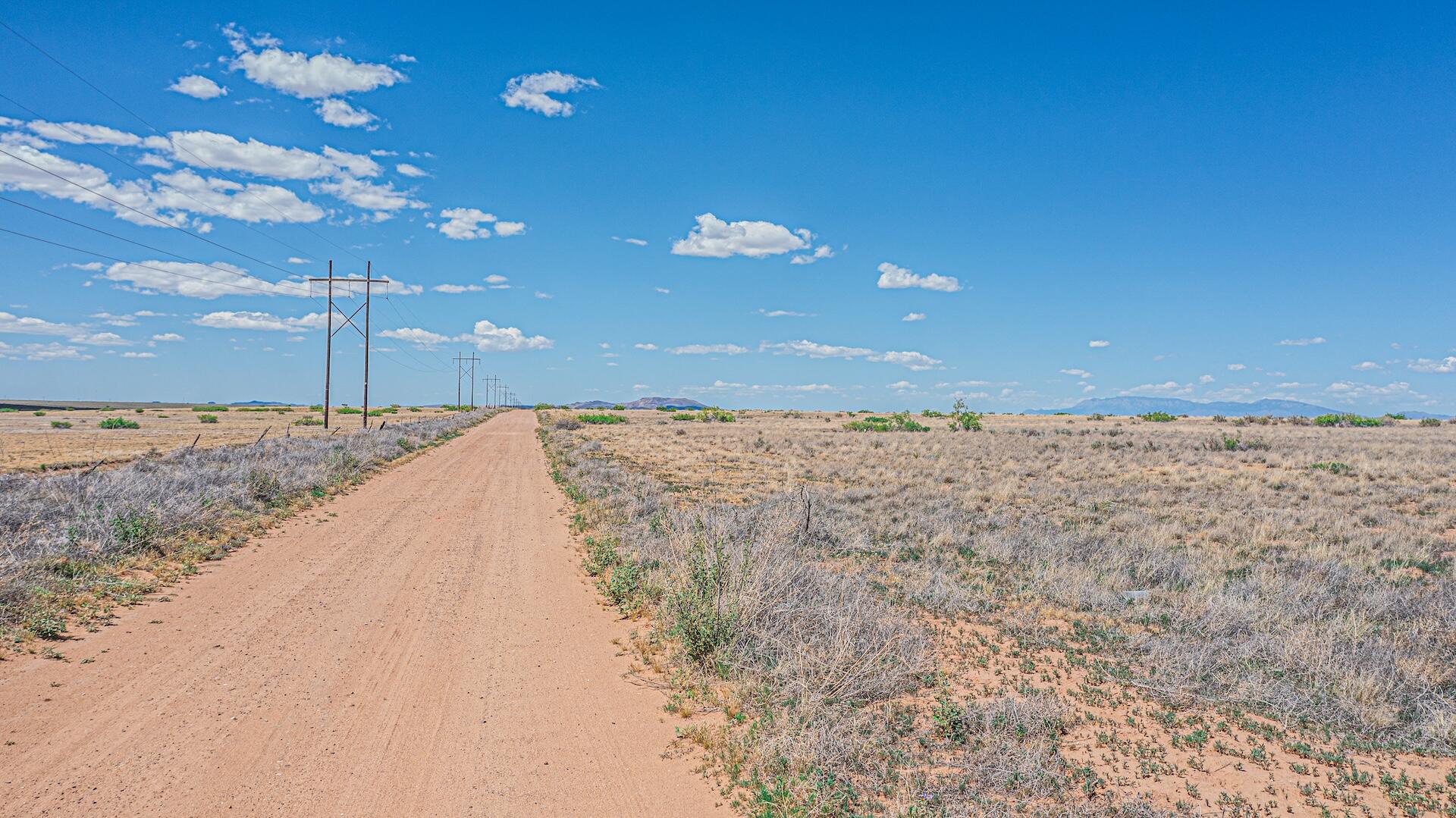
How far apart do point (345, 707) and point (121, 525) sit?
7.09 m

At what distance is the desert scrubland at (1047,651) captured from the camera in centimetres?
515

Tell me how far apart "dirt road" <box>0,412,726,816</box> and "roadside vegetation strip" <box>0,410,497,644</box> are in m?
0.65

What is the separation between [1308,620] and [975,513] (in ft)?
27.5

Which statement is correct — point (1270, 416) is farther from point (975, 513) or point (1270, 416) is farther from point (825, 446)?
point (975, 513)

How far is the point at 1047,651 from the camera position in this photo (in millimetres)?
8227

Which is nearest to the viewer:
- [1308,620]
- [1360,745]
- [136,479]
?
[1360,745]

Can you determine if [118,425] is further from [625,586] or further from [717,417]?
[625,586]

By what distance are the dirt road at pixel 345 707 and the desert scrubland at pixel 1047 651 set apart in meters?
0.81

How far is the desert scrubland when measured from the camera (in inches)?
203

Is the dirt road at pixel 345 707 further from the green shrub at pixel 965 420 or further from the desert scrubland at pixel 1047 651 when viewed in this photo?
the green shrub at pixel 965 420

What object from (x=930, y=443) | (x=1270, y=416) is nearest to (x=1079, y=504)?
(x=930, y=443)

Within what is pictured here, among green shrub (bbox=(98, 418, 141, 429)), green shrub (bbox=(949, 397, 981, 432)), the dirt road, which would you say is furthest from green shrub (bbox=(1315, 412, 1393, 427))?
green shrub (bbox=(98, 418, 141, 429))

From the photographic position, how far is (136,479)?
14391 mm

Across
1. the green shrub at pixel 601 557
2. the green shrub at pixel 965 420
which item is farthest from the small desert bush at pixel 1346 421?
the green shrub at pixel 601 557
